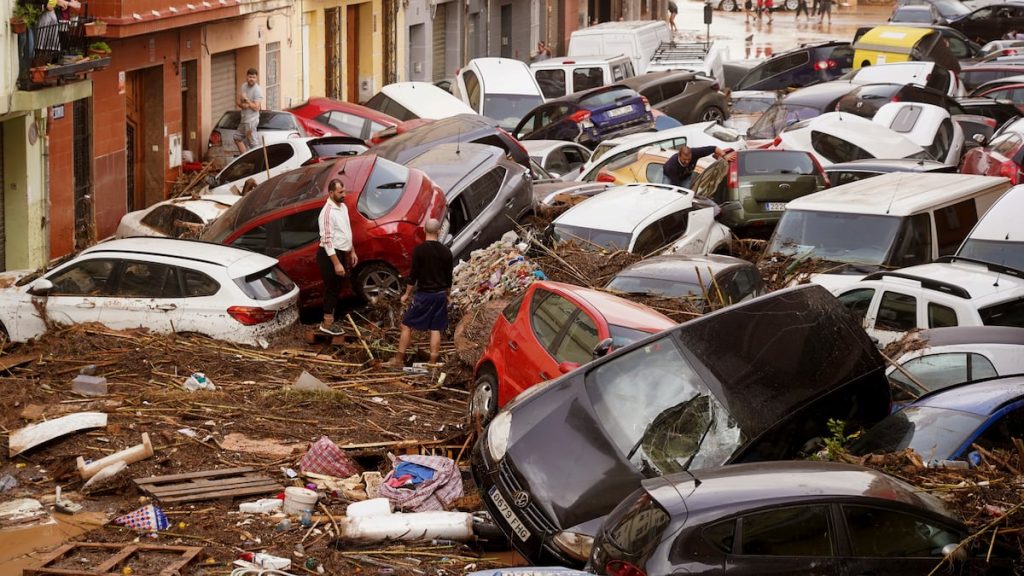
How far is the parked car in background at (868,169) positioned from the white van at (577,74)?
526 inches

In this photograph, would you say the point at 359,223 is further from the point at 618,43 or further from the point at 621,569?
the point at 618,43

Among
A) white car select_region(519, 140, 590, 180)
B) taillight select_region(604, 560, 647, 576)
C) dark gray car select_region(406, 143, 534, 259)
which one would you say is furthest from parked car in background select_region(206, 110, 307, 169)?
taillight select_region(604, 560, 647, 576)

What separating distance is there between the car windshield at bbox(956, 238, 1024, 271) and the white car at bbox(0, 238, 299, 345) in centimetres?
718

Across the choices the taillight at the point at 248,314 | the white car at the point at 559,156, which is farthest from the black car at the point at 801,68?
the taillight at the point at 248,314

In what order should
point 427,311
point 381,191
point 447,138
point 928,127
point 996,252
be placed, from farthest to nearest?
point 928,127 < point 447,138 < point 381,191 < point 996,252 < point 427,311

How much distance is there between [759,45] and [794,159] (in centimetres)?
3486

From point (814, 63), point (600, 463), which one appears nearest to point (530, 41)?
point (814, 63)

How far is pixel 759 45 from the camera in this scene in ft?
177

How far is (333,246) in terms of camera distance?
52.0ft

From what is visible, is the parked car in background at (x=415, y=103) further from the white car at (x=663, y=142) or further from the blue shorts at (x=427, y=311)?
the blue shorts at (x=427, y=311)

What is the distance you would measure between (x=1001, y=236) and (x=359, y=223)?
Result: 6.89 meters

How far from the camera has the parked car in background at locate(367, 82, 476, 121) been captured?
27.8 meters

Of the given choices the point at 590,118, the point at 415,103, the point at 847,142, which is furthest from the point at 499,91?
the point at 847,142

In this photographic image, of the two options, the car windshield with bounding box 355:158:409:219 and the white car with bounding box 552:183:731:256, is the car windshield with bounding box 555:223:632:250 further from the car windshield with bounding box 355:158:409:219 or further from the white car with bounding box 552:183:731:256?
the car windshield with bounding box 355:158:409:219
